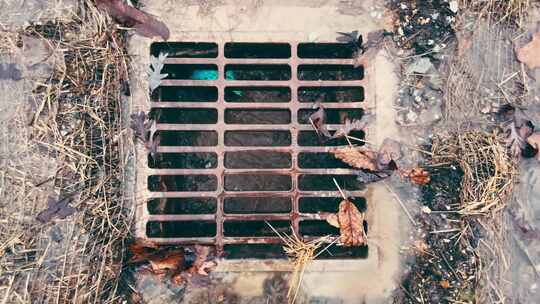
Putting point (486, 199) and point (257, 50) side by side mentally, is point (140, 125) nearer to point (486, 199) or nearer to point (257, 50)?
point (257, 50)

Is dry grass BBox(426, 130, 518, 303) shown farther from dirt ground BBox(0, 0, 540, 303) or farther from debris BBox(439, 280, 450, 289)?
debris BBox(439, 280, 450, 289)

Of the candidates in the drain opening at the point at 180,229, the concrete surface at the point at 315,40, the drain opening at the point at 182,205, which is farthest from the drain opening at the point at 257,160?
the concrete surface at the point at 315,40

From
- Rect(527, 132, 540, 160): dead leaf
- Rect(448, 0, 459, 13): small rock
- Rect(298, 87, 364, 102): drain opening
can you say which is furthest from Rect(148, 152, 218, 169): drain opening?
Rect(527, 132, 540, 160): dead leaf

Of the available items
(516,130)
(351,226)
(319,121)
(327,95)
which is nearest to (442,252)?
(351,226)

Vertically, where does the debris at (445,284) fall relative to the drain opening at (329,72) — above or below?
below

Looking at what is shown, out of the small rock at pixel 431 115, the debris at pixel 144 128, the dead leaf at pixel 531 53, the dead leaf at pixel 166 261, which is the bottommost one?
the dead leaf at pixel 166 261

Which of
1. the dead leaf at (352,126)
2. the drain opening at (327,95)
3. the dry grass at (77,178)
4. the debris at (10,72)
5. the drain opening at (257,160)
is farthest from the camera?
the drain opening at (257,160)

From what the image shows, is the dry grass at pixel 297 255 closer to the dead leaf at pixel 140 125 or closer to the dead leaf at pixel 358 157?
the dead leaf at pixel 358 157
